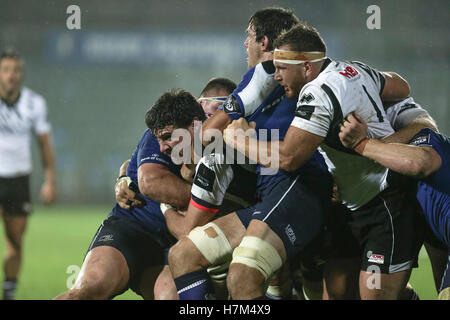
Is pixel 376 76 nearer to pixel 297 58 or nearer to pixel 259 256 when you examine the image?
pixel 297 58

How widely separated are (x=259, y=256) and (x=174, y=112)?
49.2 inches

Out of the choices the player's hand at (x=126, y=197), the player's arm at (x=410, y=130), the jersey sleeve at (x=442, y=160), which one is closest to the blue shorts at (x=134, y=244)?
the player's hand at (x=126, y=197)

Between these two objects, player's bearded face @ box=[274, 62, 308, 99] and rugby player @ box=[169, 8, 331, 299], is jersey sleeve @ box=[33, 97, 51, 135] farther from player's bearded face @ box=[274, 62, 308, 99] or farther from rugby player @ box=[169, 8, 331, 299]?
player's bearded face @ box=[274, 62, 308, 99]

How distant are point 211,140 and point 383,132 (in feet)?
3.52

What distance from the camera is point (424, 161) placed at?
350 cm

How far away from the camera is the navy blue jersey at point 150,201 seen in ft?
14.0

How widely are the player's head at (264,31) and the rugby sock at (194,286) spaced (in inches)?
62.1

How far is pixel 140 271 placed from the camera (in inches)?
167

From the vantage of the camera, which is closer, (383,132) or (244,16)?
(383,132)

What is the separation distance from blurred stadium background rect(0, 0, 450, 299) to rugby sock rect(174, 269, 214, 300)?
45.2 ft

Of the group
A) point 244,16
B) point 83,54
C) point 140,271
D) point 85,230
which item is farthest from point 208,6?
point 140,271
